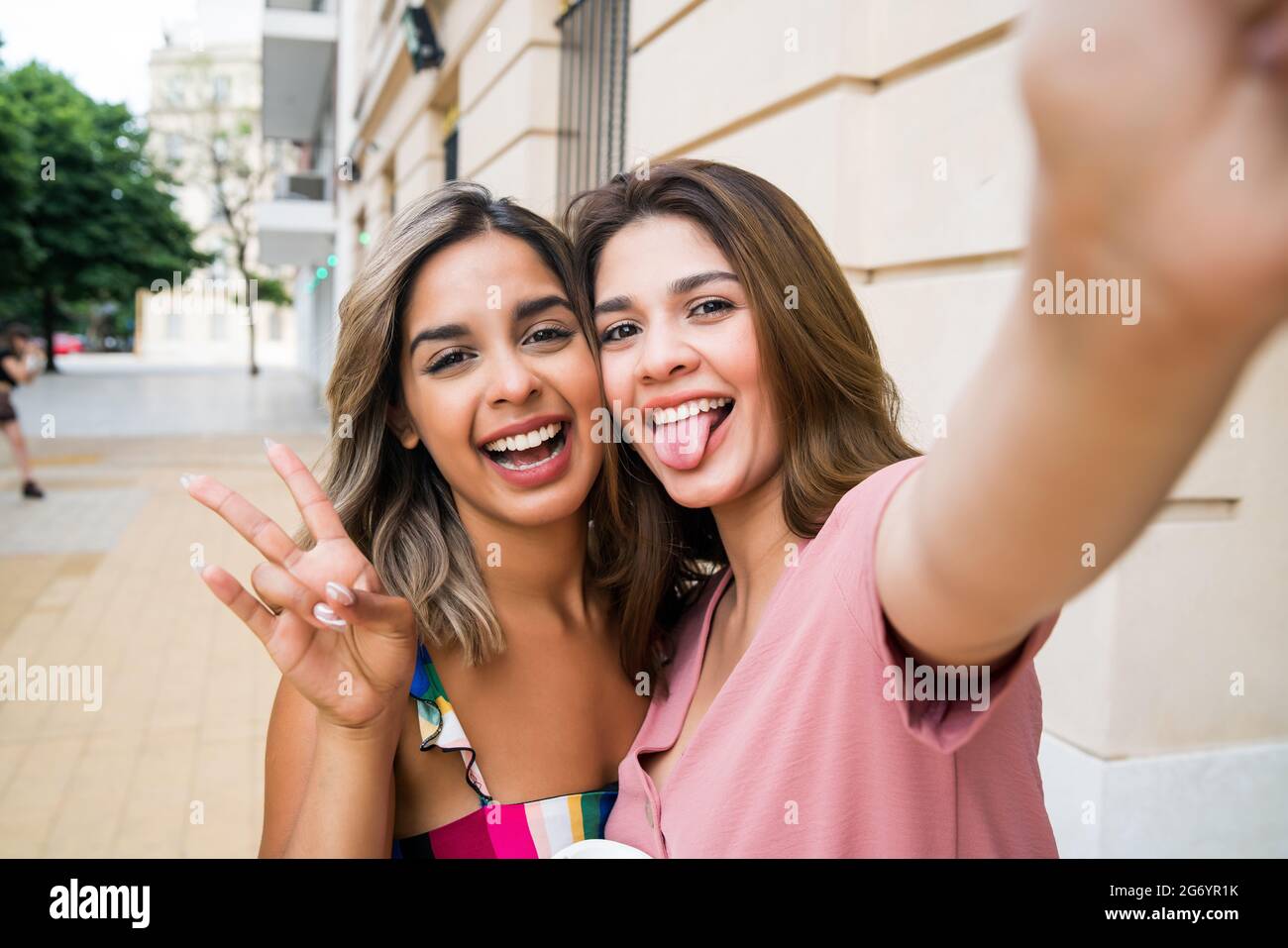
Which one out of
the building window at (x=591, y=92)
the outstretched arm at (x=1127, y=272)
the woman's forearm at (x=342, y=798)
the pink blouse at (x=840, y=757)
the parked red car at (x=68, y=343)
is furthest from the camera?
the parked red car at (x=68, y=343)

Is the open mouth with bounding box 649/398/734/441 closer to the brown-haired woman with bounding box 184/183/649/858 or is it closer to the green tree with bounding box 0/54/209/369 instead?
the brown-haired woman with bounding box 184/183/649/858

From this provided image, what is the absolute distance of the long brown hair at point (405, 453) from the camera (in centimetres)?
203

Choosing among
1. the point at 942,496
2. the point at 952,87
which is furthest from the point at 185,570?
the point at 942,496

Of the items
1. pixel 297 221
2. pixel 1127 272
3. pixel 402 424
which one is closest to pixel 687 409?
pixel 402 424

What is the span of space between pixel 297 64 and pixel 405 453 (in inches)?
835

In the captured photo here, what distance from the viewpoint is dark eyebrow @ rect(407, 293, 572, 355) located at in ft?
6.62

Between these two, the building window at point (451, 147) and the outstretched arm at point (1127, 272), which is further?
Answer: the building window at point (451, 147)

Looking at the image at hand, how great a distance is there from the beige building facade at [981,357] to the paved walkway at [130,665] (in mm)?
3077

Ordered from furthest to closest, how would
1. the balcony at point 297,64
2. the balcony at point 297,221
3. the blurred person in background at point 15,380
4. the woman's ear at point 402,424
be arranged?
the balcony at point 297,221 < the balcony at point 297,64 < the blurred person in background at point 15,380 < the woman's ear at point 402,424

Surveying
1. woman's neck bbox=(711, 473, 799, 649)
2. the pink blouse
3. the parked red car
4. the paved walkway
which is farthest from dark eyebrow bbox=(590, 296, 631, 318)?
the parked red car

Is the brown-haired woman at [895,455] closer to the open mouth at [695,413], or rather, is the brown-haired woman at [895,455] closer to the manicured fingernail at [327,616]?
the open mouth at [695,413]

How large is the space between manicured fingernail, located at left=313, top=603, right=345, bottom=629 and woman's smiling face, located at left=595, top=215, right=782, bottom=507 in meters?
0.72

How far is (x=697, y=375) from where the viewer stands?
1866mm

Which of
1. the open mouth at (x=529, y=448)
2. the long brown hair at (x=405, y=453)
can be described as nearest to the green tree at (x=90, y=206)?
the long brown hair at (x=405, y=453)
